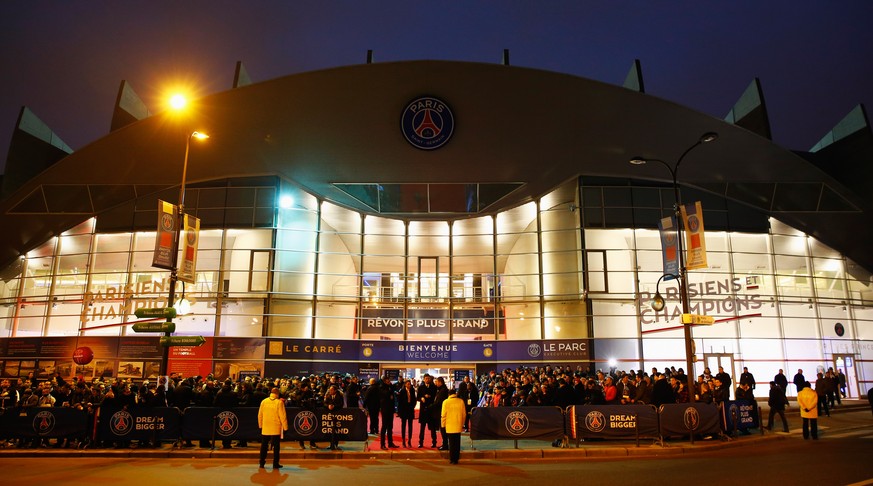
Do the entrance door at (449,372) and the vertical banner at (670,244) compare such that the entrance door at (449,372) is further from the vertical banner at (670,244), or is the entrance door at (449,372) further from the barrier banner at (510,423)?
the barrier banner at (510,423)

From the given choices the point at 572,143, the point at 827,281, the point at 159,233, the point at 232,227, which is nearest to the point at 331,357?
the point at 232,227

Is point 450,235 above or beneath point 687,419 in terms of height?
above

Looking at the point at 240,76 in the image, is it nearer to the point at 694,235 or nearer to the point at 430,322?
the point at 430,322

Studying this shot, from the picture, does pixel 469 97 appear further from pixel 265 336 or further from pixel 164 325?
pixel 164 325

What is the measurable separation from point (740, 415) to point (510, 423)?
7.20 m

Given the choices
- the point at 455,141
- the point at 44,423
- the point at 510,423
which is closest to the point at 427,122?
the point at 455,141

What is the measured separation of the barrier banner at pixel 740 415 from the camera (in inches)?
656

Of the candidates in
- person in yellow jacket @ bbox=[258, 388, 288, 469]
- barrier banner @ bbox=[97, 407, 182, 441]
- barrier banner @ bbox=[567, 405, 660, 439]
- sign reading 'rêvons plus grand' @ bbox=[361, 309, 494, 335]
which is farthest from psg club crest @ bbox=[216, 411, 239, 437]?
sign reading 'rêvons plus grand' @ bbox=[361, 309, 494, 335]

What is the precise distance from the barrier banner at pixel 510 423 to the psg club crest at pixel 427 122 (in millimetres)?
16762

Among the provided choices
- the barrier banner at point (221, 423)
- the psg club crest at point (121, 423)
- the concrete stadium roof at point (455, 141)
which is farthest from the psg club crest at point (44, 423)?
the concrete stadium roof at point (455, 141)

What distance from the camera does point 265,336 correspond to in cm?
2769

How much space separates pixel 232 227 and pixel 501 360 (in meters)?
14.5

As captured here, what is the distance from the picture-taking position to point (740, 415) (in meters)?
17.2

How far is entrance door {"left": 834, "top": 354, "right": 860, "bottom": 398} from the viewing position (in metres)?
Answer: 29.1
